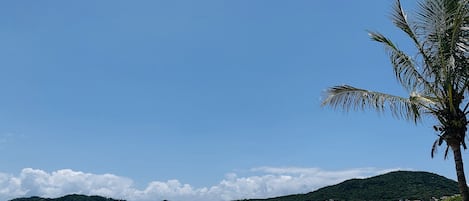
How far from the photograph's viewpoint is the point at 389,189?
105500 mm

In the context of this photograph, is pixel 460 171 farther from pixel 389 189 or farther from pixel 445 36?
pixel 389 189

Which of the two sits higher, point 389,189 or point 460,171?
point 389,189

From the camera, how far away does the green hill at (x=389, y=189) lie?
99438 millimetres

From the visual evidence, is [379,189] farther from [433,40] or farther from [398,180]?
[433,40]

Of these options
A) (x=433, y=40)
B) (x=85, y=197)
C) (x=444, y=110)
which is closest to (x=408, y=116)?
(x=444, y=110)

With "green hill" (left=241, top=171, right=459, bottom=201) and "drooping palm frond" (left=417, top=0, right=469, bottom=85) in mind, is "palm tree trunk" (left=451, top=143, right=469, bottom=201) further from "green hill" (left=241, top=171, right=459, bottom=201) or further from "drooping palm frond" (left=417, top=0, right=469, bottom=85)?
"green hill" (left=241, top=171, right=459, bottom=201)

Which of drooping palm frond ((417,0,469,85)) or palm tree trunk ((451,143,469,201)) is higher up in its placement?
drooping palm frond ((417,0,469,85))

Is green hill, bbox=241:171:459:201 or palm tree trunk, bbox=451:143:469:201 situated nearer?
palm tree trunk, bbox=451:143:469:201

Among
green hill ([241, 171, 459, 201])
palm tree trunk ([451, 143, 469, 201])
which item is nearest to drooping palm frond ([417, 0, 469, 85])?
palm tree trunk ([451, 143, 469, 201])

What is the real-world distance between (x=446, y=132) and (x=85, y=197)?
127m

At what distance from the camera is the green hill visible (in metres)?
99.4

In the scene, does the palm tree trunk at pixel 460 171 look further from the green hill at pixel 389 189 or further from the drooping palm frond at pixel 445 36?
the green hill at pixel 389 189

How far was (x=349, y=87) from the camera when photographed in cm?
2227

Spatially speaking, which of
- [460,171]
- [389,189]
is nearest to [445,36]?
[460,171]
